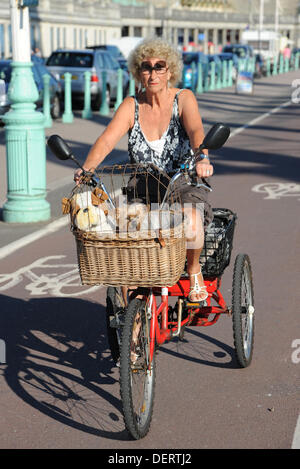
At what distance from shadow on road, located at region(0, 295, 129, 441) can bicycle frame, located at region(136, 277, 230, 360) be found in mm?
465

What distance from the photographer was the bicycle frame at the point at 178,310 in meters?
4.63

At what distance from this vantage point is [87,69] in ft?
91.2

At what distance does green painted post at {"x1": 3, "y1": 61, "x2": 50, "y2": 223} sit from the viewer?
10086 mm

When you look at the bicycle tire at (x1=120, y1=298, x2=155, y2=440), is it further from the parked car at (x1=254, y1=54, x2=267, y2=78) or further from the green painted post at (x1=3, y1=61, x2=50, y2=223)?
the parked car at (x1=254, y1=54, x2=267, y2=78)

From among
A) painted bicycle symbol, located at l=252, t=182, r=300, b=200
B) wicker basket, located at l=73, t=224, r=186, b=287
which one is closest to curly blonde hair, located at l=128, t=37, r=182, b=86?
wicker basket, located at l=73, t=224, r=186, b=287

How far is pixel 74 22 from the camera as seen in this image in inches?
3004

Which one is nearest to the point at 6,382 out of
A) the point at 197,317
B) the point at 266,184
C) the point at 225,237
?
the point at 197,317

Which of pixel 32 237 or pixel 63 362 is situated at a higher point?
pixel 63 362

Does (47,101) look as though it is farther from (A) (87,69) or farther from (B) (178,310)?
(B) (178,310)

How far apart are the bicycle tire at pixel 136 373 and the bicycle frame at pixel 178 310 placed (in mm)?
72

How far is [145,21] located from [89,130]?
92960mm

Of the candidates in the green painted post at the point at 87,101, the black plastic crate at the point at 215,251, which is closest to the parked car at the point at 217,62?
the green painted post at the point at 87,101

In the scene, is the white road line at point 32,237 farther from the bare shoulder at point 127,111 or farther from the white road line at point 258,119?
the white road line at point 258,119

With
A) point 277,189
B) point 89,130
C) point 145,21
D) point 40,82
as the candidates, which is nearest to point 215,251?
point 277,189
